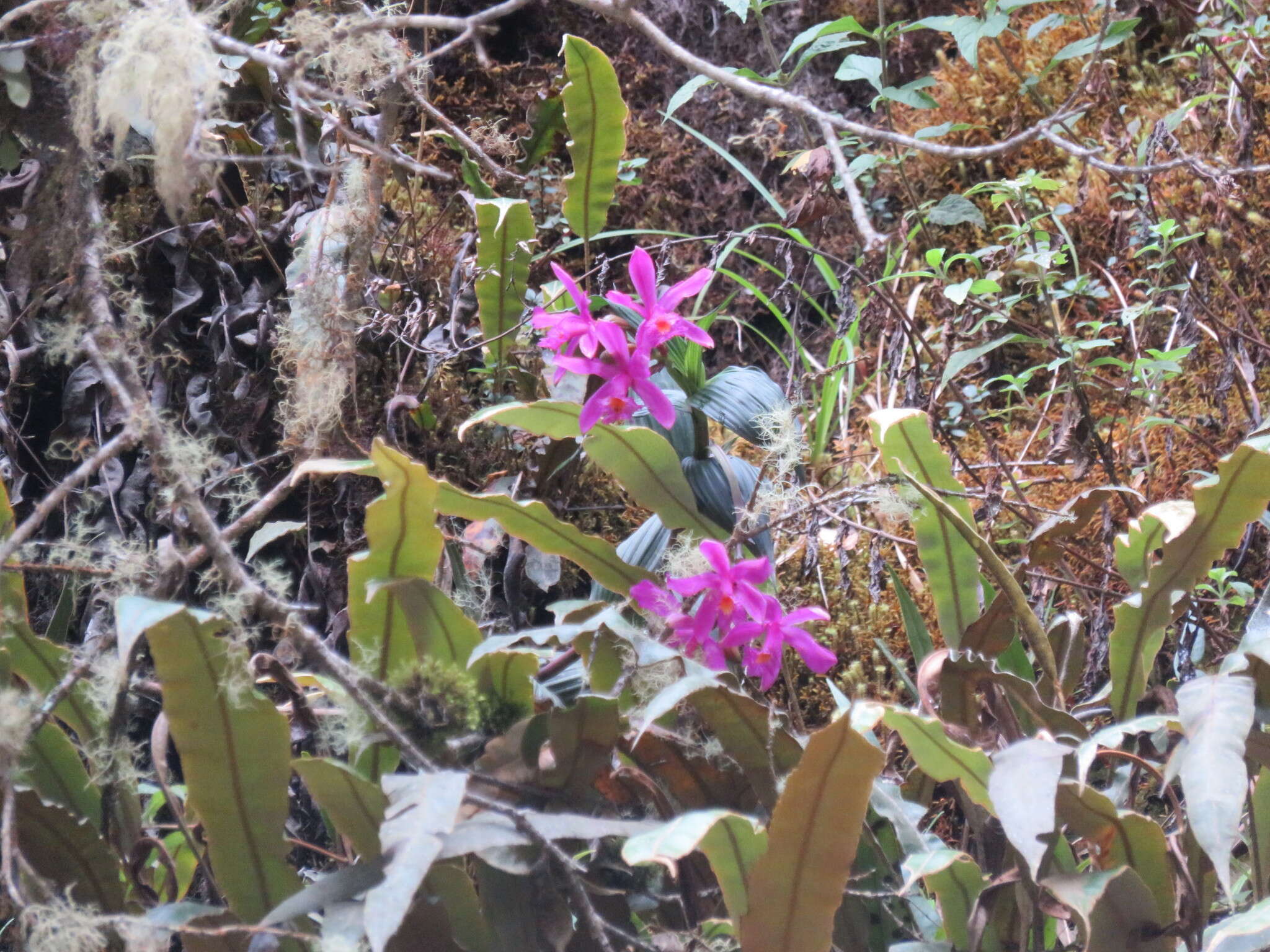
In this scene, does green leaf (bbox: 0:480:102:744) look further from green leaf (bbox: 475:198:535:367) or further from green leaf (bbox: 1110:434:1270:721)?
green leaf (bbox: 1110:434:1270:721)

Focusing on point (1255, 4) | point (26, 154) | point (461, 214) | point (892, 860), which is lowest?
point (892, 860)

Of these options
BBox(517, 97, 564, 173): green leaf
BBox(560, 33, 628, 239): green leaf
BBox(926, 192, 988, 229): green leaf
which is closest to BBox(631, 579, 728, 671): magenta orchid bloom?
BBox(560, 33, 628, 239): green leaf

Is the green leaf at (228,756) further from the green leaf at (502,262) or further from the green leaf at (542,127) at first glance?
the green leaf at (542,127)

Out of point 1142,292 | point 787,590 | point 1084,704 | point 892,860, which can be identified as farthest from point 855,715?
point 1142,292

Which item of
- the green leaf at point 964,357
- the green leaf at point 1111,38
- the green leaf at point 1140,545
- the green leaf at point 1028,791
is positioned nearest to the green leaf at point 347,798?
the green leaf at point 1028,791

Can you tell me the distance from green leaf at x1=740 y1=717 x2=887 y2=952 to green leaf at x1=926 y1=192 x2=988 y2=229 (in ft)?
2.84

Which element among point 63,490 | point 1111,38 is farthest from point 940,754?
point 1111,38

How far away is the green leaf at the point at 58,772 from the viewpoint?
0.76 m

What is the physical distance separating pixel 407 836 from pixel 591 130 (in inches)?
34.2

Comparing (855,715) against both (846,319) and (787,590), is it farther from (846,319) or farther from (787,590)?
(846,319)

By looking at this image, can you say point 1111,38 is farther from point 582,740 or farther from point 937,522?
point 582,740

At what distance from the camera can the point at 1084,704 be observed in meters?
0.94

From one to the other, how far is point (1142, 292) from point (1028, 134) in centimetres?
109

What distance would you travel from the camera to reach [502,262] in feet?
4.09
